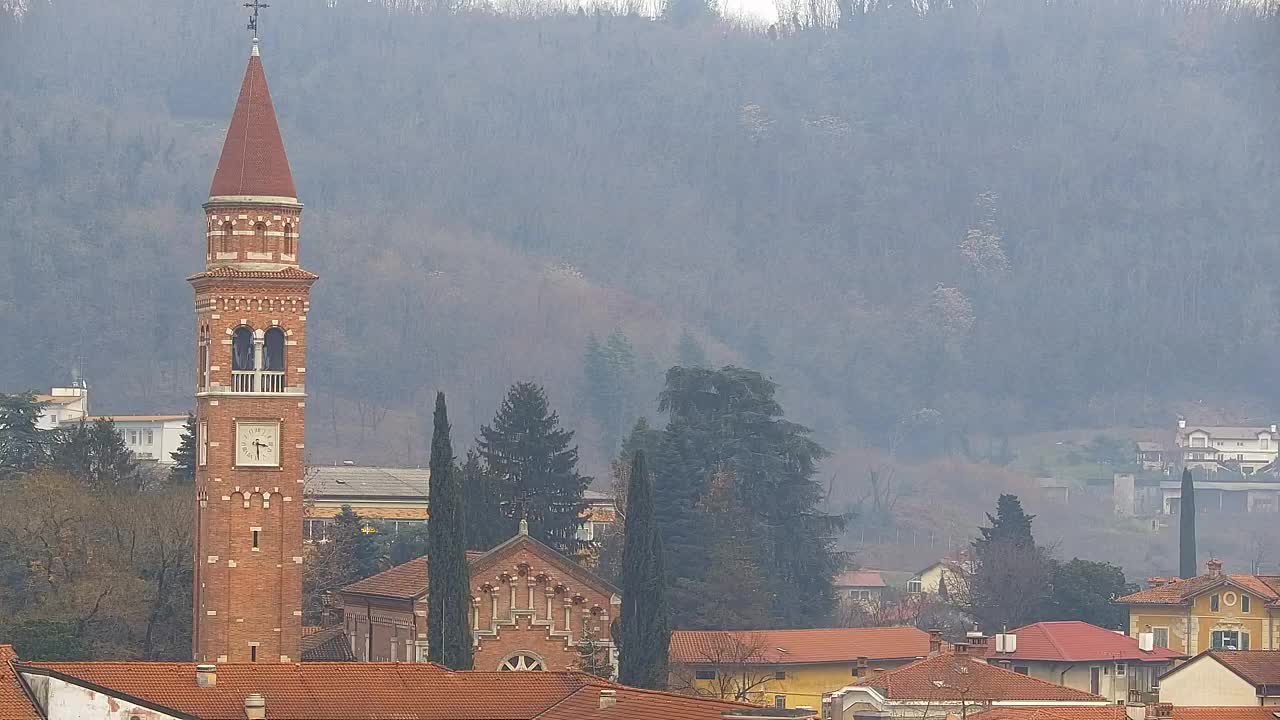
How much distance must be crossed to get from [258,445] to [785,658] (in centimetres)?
2138

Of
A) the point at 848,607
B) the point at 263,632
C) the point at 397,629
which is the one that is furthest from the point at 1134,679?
the point at 848,607

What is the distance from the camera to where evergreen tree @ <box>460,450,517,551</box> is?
99125 millimetres

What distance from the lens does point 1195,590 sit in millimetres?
106312

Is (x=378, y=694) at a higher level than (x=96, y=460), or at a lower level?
lower

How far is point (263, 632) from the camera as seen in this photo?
78562 mm

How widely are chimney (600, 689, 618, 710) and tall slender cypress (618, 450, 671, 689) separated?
2198 centimetres

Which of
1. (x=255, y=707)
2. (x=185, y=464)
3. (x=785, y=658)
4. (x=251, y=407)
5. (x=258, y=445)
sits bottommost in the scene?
(x=255, y=707)

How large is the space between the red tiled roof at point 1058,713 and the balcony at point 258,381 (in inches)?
848

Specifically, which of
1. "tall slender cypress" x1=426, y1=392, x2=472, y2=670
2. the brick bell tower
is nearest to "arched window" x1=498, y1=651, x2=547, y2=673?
"tall slender cypress" x1=426, y1=392, x2=472, y2=670

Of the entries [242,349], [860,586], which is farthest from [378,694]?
[860,586]

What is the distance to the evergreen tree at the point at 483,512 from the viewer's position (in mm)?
99125

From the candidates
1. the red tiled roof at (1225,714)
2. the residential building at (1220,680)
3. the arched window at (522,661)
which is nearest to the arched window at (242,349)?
the arched window at (522,661)

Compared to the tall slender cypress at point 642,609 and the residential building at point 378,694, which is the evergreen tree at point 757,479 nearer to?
the tall slender cypress at point 642,609

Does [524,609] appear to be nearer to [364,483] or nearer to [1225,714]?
[1225,714]
